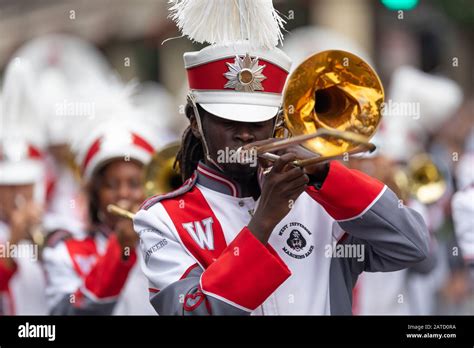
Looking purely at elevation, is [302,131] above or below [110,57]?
below

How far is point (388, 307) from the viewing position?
7.51 meters

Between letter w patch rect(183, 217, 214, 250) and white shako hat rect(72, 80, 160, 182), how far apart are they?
2.40 metres

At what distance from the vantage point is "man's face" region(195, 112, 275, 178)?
387cm

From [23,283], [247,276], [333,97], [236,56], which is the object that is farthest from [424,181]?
[247,276]

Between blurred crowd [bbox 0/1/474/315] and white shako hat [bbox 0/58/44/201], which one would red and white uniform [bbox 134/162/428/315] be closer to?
blurred crowd [bbox 0/1/474/315]

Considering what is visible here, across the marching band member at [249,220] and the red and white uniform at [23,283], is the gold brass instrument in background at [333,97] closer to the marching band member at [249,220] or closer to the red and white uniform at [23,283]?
the marching band member at [249,220]

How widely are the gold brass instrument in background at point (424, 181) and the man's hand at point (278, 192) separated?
4665 mm

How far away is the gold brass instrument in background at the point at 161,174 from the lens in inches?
228

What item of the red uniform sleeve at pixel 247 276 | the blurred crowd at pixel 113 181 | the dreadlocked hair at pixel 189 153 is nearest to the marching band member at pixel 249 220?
the red uniform sleeve at pixel 247 276

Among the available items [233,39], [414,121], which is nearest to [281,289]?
[233,39]
